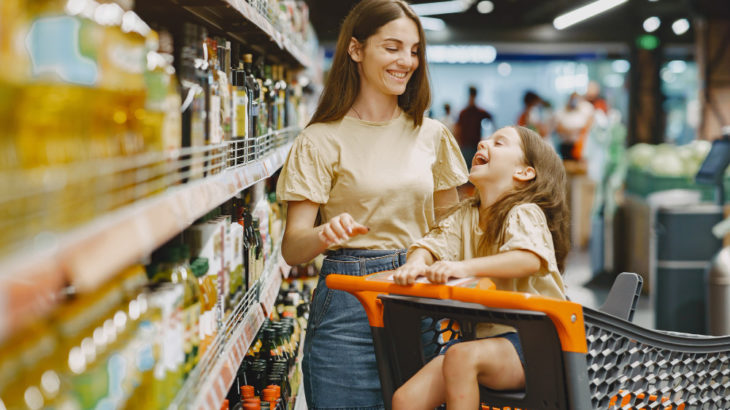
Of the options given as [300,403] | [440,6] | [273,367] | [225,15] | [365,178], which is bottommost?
[300,403]

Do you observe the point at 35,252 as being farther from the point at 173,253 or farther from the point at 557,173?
the point at 557,173

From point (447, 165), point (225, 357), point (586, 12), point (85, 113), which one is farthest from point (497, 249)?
point (586, 12)

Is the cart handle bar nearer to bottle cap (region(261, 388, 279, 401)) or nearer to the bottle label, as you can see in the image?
the bottle label

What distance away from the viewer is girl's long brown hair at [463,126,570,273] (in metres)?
2.18

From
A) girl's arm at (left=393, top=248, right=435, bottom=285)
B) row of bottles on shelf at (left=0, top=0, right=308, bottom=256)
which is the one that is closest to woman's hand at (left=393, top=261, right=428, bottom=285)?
girl's arm at (left=393, top=248, right=435, bottom=285)

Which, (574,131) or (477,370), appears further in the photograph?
(574,131)

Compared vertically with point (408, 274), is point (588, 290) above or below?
below

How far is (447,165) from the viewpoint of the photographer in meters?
2.48

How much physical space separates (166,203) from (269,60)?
282 cm

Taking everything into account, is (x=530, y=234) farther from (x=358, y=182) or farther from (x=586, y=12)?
(x=586, y=12)

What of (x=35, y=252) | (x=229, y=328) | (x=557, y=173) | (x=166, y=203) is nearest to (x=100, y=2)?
(x=166, y=203)

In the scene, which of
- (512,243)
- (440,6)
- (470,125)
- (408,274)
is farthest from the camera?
(440,6)

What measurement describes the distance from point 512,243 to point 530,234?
0.20 feet

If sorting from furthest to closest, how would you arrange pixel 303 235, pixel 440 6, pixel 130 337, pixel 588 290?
pixel 440 6
pixel 588 290
pixel 303 235
pixel 130 337
